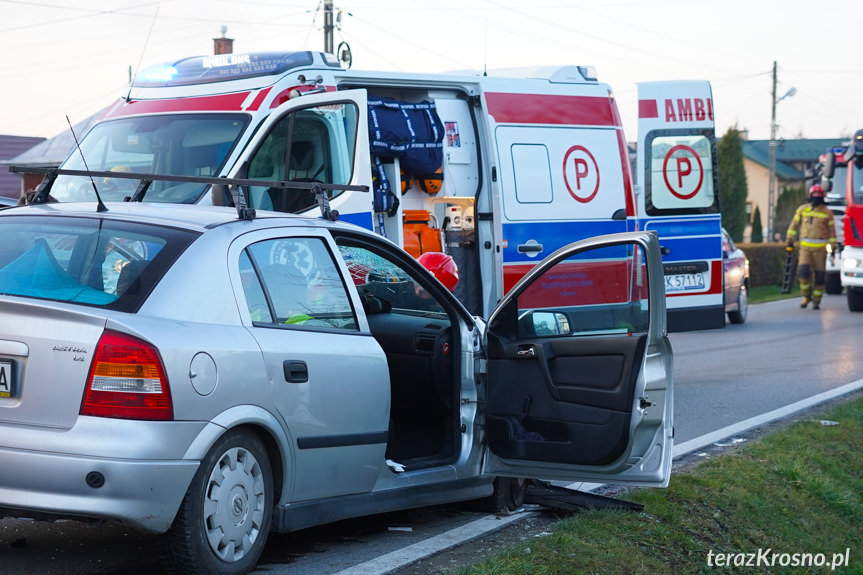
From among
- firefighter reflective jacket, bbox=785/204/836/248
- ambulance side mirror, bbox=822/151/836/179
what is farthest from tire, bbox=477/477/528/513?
firefighter reflective jacket, bbox=785/204/836/248

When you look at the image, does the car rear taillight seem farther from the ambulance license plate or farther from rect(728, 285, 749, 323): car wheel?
rect(728, 285, 749, 323): car wheel

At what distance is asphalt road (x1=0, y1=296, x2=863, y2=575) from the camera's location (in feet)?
17.1

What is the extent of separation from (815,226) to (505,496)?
17594 millimetres

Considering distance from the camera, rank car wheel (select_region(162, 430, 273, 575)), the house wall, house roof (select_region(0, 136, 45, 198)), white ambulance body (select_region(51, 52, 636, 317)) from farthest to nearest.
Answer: the house wall < house roof (select_region(0, 136, 45, 198)) < white ambulance body (select_region(51, 52, 636, 317)) < car wheel (select_region(162, 430, 273, 575))

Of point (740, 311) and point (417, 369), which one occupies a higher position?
point (417, 369)

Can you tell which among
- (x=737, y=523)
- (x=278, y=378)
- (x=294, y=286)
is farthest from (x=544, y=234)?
(x=278, y=378)

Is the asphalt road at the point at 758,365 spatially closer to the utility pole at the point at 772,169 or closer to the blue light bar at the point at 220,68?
the blue light bar at the point at 220,68

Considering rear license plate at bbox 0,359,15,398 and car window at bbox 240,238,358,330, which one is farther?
car window at bbox 240,238,358,330

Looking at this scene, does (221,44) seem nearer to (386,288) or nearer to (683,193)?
(683,193)

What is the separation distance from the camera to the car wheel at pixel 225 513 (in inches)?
183

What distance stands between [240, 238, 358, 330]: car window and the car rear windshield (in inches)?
13.9

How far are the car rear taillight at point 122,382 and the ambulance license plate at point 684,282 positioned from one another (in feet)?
26.2

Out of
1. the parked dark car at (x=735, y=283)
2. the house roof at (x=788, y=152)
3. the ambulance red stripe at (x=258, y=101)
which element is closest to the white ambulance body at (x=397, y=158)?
the ambulance red stripe at (x=258, y=101)

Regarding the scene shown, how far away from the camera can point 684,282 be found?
11828 mm
